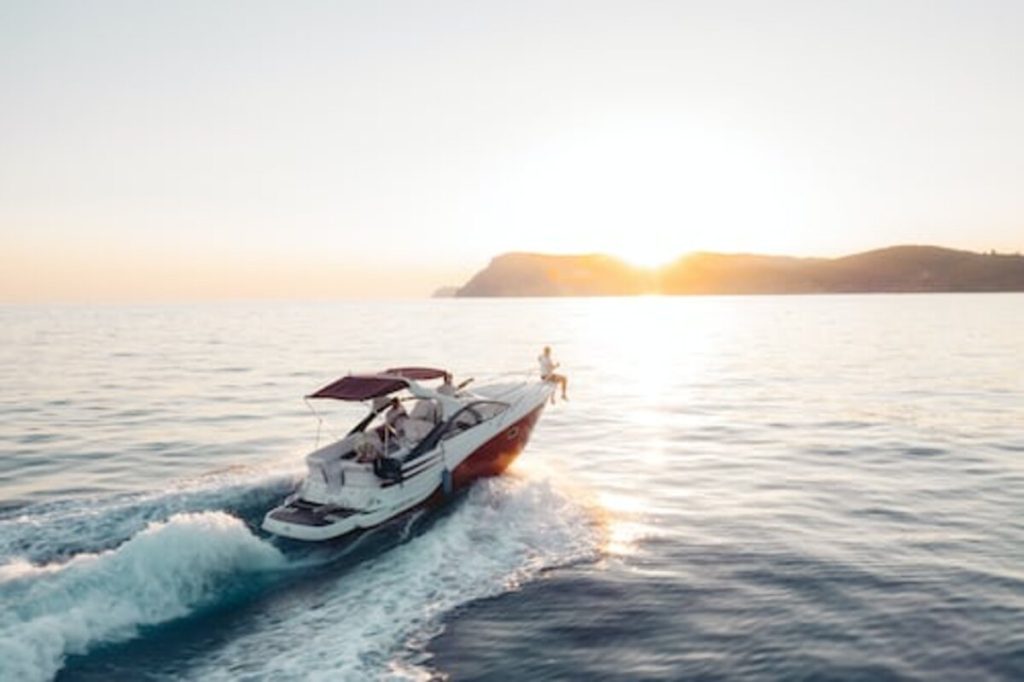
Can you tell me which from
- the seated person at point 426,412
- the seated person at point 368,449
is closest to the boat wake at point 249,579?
the seated person at point 368,449

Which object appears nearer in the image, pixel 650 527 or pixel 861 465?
pixel 650 527

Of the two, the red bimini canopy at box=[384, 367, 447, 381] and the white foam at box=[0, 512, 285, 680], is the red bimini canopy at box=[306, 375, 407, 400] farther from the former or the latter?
the white foam at box=[0, 512, 285, 680]

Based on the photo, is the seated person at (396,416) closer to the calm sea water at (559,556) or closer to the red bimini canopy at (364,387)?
the red bimini canopy at (364,387)

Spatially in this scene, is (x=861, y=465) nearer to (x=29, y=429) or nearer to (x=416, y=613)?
(x=416, y=613)

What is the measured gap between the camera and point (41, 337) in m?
89.9

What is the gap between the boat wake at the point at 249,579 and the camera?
11.1 metres

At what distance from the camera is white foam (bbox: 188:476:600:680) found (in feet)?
35.8

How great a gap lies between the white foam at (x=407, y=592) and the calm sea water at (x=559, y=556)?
6 centimetres

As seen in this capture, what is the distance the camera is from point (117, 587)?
1278 cm

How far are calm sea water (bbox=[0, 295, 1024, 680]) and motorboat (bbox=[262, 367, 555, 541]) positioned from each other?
54 centimetres

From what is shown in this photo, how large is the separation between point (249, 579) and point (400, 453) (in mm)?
5659

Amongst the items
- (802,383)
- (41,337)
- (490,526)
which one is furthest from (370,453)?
(41,337)

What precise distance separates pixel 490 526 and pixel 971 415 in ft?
81.4

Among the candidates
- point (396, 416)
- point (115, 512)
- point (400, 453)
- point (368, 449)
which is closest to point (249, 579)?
point (368, 449)
